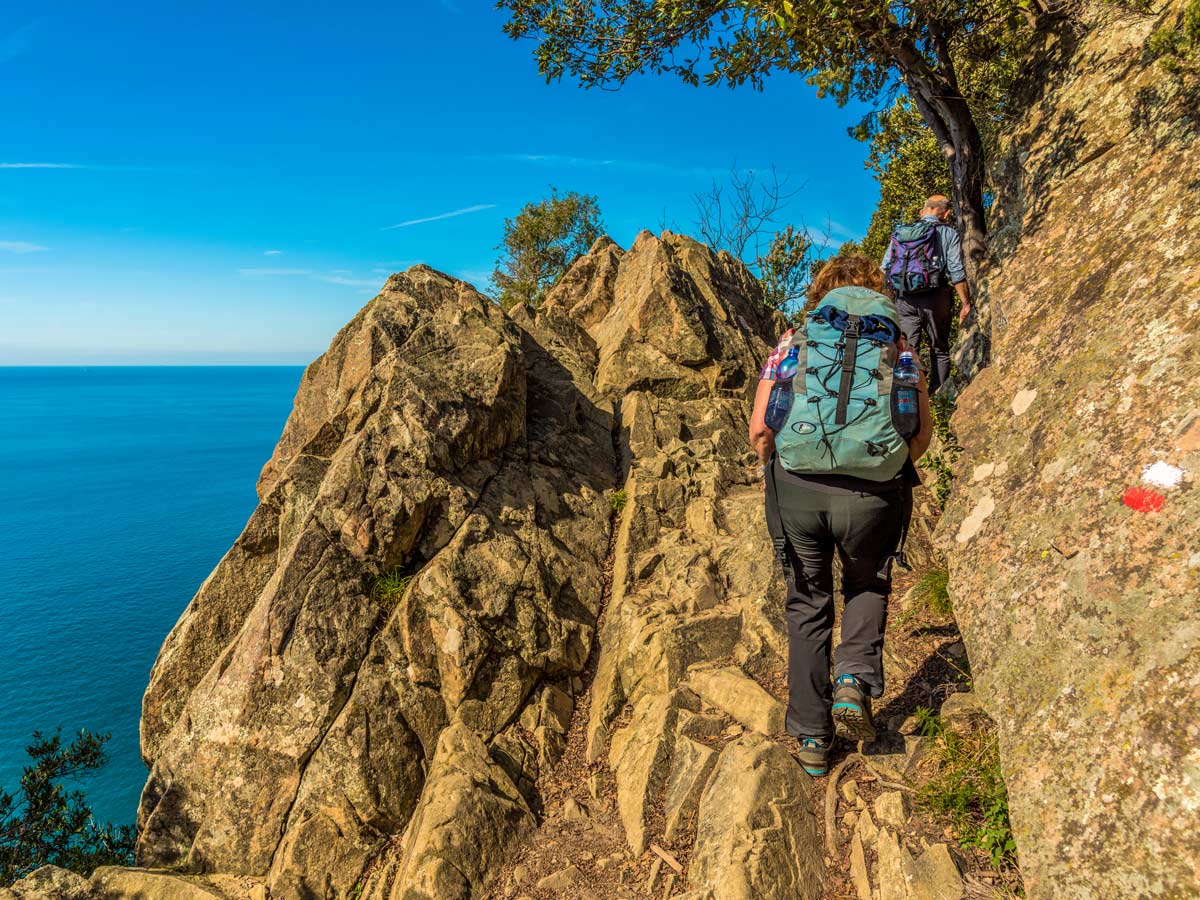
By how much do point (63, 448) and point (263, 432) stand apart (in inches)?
1872

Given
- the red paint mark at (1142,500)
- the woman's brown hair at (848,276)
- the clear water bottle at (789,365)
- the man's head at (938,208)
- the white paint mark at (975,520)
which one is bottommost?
the white paint mark at (975,520)

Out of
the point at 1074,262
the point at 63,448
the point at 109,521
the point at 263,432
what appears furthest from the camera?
the point at 263,432

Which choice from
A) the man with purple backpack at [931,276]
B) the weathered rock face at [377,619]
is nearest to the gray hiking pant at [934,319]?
the man with purple backpack at [931,276]

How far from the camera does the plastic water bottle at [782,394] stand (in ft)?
16.8

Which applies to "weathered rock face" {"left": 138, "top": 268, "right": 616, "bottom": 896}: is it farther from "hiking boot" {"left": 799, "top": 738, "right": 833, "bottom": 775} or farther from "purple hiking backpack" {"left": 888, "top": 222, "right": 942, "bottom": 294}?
"purple hiking backpack" {"left": 888, "top": 222, "right": 942, "bottom": 294}

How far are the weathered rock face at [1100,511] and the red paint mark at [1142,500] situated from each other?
0.01 meters

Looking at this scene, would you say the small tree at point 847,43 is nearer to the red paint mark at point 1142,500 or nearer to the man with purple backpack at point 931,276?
the man with purple backpack at point 931,276

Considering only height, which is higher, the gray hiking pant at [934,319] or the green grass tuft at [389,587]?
the gray hiking pant at [934,319]

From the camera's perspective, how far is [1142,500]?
4207 mm

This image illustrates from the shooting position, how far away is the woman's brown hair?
18.1ft

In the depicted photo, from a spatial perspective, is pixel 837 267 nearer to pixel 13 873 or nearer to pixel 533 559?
pixel 533 559

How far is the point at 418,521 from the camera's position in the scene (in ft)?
31.6

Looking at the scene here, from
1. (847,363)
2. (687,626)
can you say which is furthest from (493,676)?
(847,363)

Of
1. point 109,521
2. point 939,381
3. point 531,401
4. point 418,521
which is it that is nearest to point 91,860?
point 418,521
